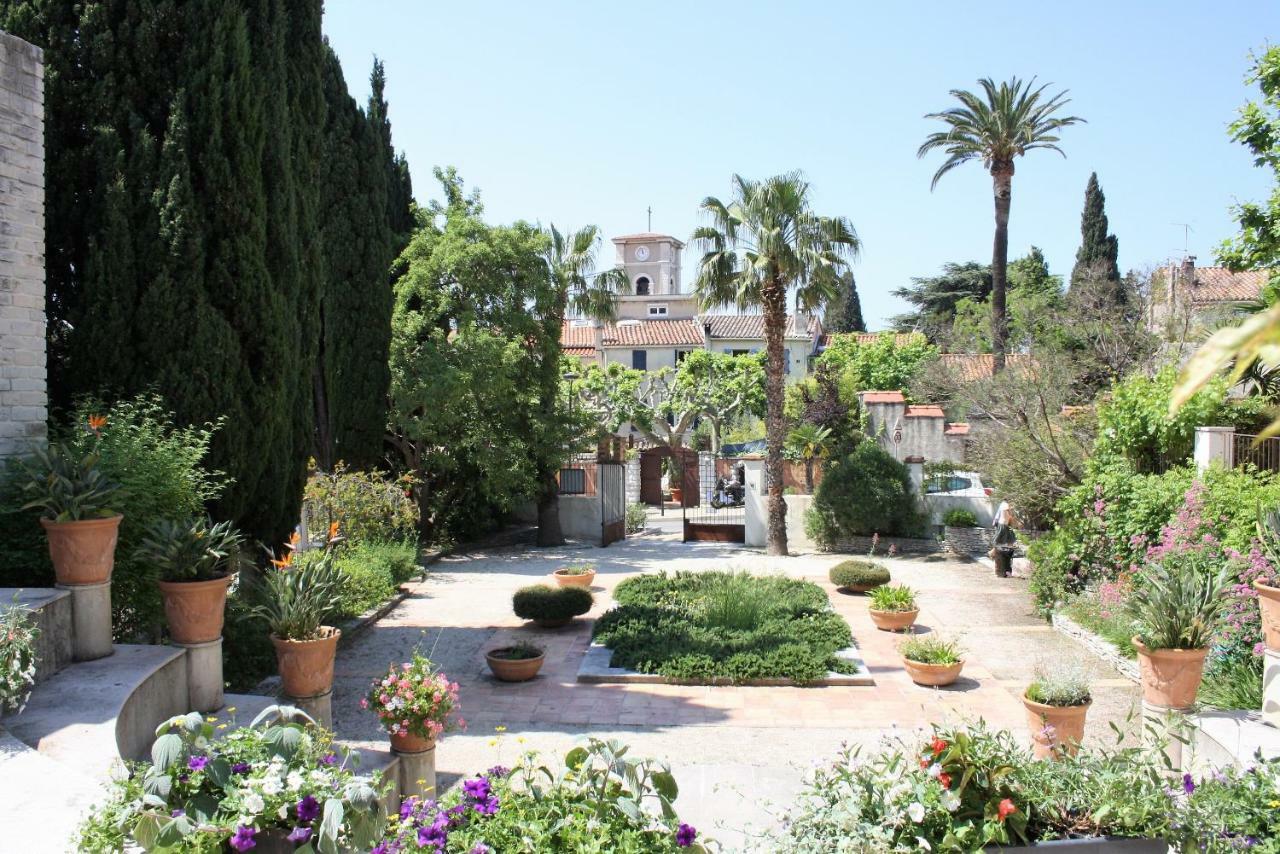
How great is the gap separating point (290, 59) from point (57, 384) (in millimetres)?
4768

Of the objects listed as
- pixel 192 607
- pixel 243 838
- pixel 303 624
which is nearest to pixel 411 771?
pixel 303 624

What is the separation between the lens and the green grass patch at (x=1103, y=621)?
8930mm

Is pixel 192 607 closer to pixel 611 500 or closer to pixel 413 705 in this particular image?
pixel 413 705

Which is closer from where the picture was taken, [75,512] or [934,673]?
[75,512]

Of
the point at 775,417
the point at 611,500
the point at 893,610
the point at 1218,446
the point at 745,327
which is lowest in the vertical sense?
the point at 893,610

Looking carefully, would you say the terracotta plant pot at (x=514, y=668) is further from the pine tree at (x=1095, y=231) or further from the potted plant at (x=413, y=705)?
the pine tree at (x=1095, y=231)

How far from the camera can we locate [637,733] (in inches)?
290

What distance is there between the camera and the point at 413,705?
18.2 ft

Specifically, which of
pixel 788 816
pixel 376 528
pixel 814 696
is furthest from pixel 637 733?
pixel 376 528

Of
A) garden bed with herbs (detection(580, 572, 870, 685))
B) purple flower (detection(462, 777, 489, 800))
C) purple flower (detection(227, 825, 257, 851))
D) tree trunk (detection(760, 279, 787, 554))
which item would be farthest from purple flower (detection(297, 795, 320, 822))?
tree trunk (detection(760, 279, 787, 554))

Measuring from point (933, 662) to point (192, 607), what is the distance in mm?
6343

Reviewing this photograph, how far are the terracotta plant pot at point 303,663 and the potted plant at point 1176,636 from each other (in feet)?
17.3

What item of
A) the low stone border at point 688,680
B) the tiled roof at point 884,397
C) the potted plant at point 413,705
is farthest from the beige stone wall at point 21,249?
the tiled roof at point 884,397

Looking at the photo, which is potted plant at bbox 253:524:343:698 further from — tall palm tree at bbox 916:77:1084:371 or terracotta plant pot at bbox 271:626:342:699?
tall palm tree at bbox 916:77:1084:371
